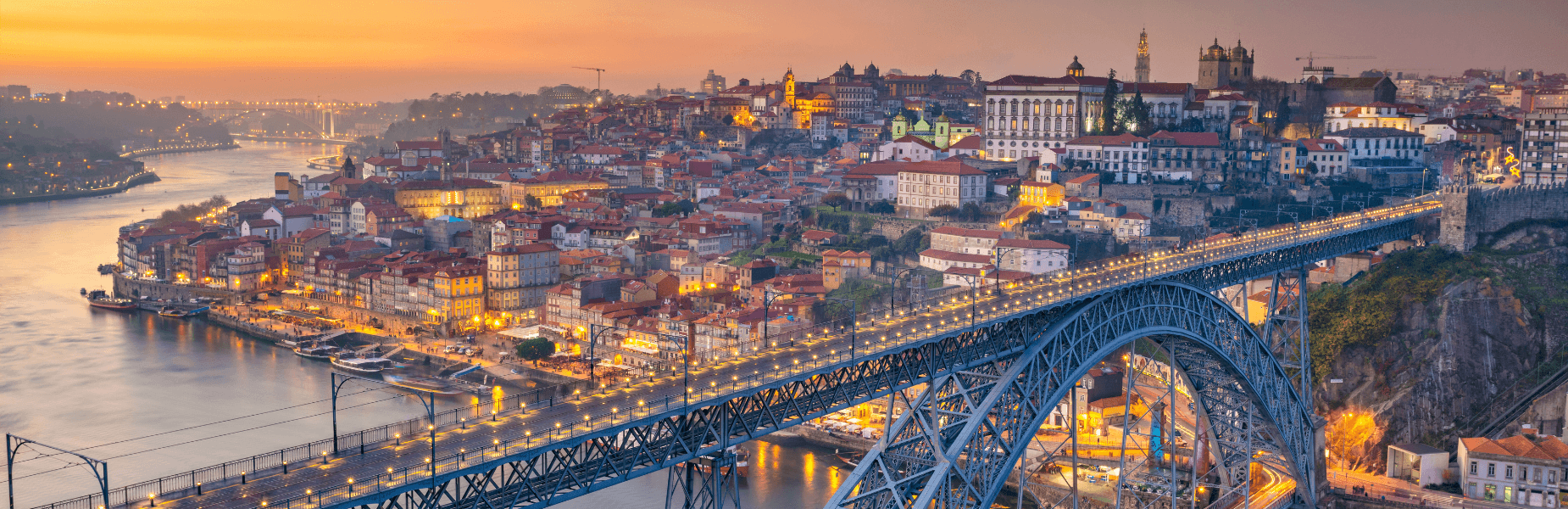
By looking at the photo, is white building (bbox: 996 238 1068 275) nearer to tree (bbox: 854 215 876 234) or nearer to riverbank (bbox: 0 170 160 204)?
tree (bbox: 854 215 876 234)

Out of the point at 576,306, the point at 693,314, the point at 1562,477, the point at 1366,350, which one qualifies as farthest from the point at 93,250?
the point at 1562,477

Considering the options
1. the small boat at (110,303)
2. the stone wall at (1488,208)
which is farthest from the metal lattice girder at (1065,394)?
the small boat at (110,303)

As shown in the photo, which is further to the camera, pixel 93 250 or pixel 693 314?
pixel 93 250

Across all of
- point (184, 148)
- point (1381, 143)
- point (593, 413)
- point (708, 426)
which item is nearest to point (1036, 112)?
point (1381, 143)

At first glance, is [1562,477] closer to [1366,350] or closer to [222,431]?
[1366,350]

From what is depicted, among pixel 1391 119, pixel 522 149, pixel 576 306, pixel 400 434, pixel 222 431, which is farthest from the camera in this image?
pixel 522 149

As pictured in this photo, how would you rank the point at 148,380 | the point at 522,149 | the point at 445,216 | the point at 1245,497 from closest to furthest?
1. the point at 1245,497
2. the point at 148,380
3. the point at 445,216
4. the point at 522,149

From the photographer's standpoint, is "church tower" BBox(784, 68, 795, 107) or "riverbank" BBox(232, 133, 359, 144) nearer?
"church tower" BBox(784, 68, 795, 107)

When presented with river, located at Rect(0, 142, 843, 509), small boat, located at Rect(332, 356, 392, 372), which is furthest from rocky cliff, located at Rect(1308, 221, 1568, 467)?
small boat, located at Rect(332, 356, 392, 372)
